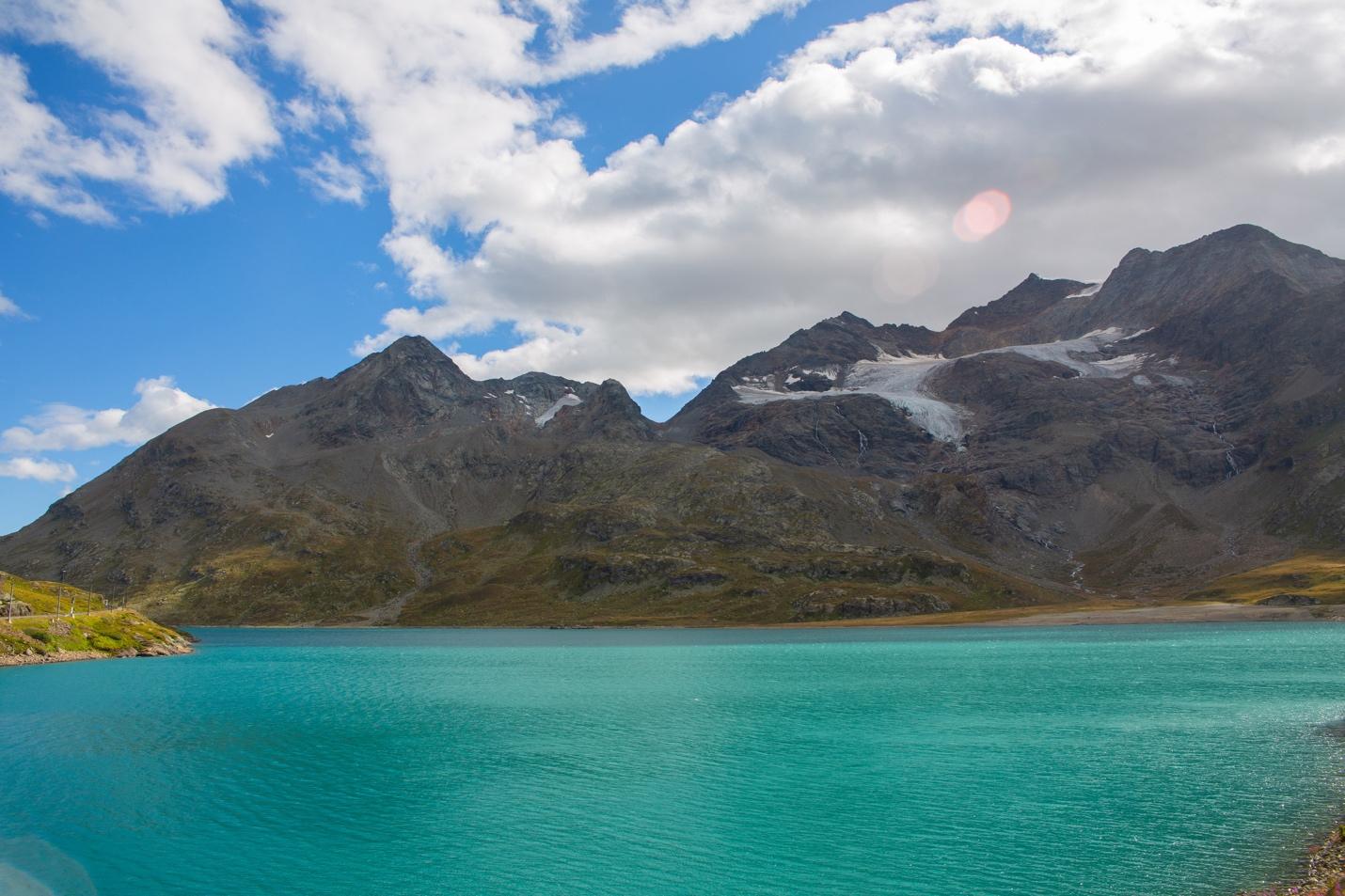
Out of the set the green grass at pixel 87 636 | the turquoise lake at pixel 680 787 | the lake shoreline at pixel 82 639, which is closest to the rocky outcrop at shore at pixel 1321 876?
the turquoise lake at pixel 680 787

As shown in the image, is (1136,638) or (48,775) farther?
(1136,638)

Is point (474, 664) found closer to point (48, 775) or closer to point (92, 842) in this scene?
point (48, 775)

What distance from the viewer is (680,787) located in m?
55.6

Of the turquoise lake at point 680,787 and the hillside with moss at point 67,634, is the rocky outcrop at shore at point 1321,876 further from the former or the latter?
the hillside with moss at point 67,634

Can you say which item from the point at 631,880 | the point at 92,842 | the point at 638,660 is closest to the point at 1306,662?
the point at 638,660

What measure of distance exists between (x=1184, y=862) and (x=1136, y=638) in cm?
17326

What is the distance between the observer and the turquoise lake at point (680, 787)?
40.0 m

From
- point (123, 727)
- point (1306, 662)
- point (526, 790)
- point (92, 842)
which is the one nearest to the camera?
point (92, 842)

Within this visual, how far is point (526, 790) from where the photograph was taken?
181ft

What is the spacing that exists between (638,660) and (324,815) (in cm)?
10660

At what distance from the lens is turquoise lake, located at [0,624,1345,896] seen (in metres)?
40.0

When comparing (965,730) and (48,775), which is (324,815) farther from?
(965,730)

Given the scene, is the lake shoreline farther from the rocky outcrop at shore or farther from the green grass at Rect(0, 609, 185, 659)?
the rocky outcrop at shore

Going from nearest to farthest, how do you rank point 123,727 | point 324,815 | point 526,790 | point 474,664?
point 324,815 → point 526,790 → point 123,727 → point 474,664
